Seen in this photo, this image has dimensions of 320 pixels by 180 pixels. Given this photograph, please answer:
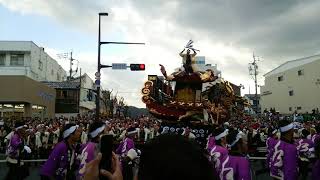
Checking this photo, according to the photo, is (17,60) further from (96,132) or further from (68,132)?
(96,132)

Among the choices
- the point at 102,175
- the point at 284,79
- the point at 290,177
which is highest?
the point at 284,79

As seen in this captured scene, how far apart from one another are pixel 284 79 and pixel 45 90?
37532mm

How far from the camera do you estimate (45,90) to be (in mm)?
44625

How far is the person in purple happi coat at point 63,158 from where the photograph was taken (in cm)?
711

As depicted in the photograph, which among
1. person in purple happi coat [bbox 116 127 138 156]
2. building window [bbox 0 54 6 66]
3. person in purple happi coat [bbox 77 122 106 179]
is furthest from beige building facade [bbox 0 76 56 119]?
person in purple happi coat [bbox 77 122 106 179]

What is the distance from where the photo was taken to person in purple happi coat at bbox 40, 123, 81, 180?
7.11 metres

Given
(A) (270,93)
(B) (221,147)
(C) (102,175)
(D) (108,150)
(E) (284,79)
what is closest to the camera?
(C) (102,175)

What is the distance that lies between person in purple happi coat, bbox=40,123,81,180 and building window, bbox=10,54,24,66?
45040mm

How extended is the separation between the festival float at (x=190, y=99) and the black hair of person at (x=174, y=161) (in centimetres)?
1875

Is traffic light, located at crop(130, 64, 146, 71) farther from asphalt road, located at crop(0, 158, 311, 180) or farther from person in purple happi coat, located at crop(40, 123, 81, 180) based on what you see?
person in purple happi coat, located at crop(40, 123, 81, 180)

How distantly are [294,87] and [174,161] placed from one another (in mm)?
64070

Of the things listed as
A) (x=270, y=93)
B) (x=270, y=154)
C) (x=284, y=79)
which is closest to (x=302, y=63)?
(x=284, y=79)

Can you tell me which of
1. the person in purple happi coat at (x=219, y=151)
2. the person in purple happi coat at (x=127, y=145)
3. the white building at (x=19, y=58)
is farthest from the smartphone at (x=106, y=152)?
the white building at (x=19, y=58)

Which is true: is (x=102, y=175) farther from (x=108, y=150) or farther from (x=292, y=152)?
(x=292, y=152)
